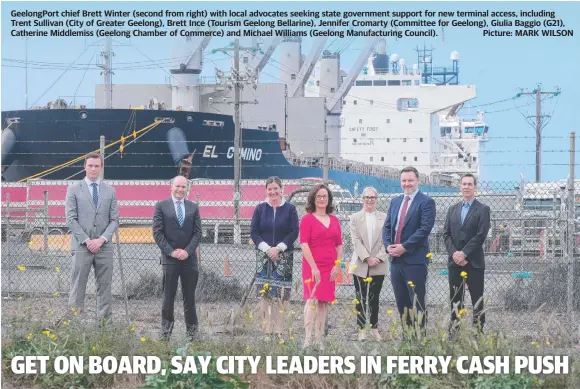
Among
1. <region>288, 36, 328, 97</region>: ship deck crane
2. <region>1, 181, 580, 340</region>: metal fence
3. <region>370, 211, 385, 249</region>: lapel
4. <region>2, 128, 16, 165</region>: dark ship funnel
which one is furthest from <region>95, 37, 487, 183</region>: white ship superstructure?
<region>370, 211, 385, 249</region>: lapel

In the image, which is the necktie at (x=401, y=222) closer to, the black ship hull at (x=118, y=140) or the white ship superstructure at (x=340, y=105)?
the black ship hull at (x=118, y=140)

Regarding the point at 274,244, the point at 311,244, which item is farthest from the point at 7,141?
the point at 311,244

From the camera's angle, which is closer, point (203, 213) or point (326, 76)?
point (203, 213)

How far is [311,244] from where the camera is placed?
815 centimetres

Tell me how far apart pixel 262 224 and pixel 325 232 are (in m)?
0.76

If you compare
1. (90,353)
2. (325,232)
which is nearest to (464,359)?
(325,232)

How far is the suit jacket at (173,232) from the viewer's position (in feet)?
27.6

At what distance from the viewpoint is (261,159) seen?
37.6 metres

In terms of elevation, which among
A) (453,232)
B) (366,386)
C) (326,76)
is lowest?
(366,386)

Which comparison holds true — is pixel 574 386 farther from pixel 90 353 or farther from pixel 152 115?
pixel 152 115

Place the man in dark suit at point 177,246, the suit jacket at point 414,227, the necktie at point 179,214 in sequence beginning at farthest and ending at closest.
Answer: the necktie at point 179,214, the man in dark suit at point 177,246, the suit jacket at point 414,227

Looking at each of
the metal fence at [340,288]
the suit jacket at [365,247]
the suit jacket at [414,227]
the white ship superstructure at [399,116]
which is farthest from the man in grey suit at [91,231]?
the white ship superstructure at [399,116]

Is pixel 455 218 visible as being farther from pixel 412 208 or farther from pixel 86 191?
pixel 86 191

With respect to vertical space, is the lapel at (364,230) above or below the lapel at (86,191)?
below
